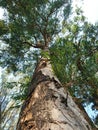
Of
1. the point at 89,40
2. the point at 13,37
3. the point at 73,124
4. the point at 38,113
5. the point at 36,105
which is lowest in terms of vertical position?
the point at 73,124

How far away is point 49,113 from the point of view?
3.18m

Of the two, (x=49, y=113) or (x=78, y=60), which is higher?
(x=78, y=60)

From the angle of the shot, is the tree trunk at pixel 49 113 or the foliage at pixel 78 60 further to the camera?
the foliage at pixel 78 60

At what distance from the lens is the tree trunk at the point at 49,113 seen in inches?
114

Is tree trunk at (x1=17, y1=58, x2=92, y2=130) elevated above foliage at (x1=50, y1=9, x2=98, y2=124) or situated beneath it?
situated beneath

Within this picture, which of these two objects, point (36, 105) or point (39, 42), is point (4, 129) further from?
point (36, 105)

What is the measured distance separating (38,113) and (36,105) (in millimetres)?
291

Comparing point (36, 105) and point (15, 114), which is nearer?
point (36, 105)

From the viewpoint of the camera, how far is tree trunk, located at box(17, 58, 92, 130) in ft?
9.53

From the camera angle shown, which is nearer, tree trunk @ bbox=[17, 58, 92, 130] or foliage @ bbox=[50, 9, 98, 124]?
tree trunk @ bbox=[17, 58, 92, 130]

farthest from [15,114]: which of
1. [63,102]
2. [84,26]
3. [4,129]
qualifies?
[63,102]

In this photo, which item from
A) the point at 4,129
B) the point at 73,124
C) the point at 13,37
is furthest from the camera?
the point at 4,129

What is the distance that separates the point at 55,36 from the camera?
1085cm

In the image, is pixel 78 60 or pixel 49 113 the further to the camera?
pixel 78 60
